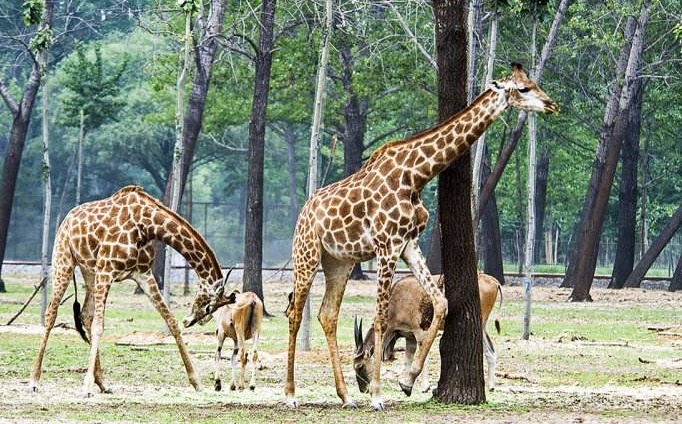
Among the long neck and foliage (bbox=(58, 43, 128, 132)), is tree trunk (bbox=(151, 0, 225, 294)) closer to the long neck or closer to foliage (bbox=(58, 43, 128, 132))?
the long neck

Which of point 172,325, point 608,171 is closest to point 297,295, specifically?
point 172,325

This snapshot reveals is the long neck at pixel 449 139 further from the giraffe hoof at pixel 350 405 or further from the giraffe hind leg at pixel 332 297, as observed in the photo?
the giraffe hoof at pixel 350 405

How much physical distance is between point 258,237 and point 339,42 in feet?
49.0

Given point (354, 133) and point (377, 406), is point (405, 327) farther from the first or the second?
point (354, 133)

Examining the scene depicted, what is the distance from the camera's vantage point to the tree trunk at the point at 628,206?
45.3m

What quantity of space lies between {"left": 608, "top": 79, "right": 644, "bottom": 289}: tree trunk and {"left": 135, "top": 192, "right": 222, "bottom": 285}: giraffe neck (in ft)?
100

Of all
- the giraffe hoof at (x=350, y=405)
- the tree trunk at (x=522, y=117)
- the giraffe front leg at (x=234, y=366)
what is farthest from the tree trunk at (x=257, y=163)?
the giraffe hoof at (x=350, y=405)

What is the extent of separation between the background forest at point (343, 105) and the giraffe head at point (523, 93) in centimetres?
188

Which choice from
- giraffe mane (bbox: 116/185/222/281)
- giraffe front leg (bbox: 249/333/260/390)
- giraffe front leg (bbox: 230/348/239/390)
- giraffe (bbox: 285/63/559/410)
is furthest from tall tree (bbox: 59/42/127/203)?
giraffe (bbox: 285/63/559/410)

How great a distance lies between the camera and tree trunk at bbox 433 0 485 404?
1461cm

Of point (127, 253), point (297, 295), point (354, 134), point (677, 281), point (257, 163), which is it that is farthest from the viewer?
point (354, 134)

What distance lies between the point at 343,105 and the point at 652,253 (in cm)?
1249

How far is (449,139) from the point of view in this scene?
14664 millimetres

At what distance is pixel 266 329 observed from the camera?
88.4 ft
